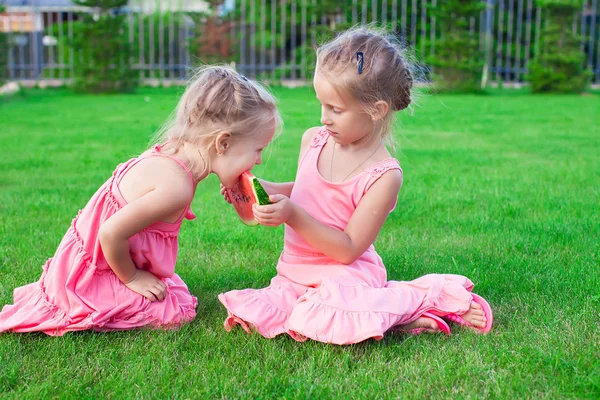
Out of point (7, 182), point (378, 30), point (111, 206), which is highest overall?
point (378, 30)

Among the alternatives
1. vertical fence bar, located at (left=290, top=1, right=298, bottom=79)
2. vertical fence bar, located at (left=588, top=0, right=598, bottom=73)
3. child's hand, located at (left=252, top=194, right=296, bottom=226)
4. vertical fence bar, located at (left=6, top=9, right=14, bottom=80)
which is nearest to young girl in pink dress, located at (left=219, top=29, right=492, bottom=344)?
child's hand, located at (left=252, top=194, right=296, bottom=226)

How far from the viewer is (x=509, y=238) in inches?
144

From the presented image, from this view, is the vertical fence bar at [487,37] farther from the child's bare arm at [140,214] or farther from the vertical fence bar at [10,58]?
the child's bare arm at [140,214]

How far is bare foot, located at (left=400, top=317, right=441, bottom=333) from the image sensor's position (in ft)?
8.34

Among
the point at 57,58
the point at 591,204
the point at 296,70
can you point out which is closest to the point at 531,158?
the point at 591,204

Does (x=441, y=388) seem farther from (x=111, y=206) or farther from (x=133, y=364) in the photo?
(x=111, y=206)

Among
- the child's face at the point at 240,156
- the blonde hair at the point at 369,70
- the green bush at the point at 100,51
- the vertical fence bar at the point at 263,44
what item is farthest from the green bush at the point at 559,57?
the child's face at the point at 240,156

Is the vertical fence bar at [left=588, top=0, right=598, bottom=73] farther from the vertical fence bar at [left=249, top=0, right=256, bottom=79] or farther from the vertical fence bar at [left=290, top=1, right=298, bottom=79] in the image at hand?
the vertical fence bar at [left=249, top=0, right=256, bottom=79]

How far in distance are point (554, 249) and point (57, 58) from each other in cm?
1474

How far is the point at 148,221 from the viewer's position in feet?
7.86

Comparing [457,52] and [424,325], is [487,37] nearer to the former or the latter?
[457,52]

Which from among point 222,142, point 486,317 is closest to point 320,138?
point 222,142

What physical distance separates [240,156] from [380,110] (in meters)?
0.50

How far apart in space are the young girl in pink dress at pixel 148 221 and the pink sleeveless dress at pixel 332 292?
0.93 ft
